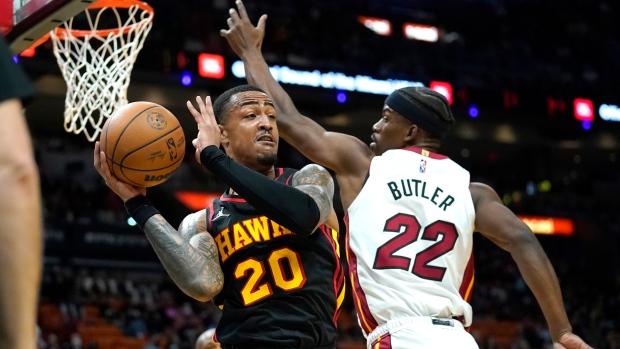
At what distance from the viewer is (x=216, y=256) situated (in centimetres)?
341

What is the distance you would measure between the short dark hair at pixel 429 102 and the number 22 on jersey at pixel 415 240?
468 millimetres

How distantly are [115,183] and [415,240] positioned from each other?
1.20 m

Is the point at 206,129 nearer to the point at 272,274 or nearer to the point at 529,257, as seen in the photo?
the point at 272,274

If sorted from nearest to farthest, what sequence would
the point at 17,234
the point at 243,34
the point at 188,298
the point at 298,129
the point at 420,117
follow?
the point at 17,234 → the point at 420,117 → the point at 298,129 → the point at 243,34 → the point at 188,298

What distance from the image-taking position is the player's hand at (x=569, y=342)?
350 centimetres

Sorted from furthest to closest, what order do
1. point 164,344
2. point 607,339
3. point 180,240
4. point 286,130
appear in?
point 607,339, point 164,344, point 286,130, point 180,240

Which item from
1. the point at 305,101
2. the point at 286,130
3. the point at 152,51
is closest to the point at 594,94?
the point at 305,101

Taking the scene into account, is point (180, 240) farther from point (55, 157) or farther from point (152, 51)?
point (55, 157)

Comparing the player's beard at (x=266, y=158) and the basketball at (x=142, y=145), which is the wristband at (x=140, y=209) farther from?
the player's beard at (x=266, y=158)

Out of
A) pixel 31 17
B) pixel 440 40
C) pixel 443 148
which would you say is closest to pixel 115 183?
pixel 31 17

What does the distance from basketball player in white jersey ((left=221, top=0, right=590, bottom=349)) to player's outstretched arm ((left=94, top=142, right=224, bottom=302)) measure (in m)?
0.61

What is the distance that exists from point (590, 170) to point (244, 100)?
810 inches

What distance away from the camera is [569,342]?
3.54 m

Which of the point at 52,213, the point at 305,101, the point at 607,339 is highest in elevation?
the point at 305,101
